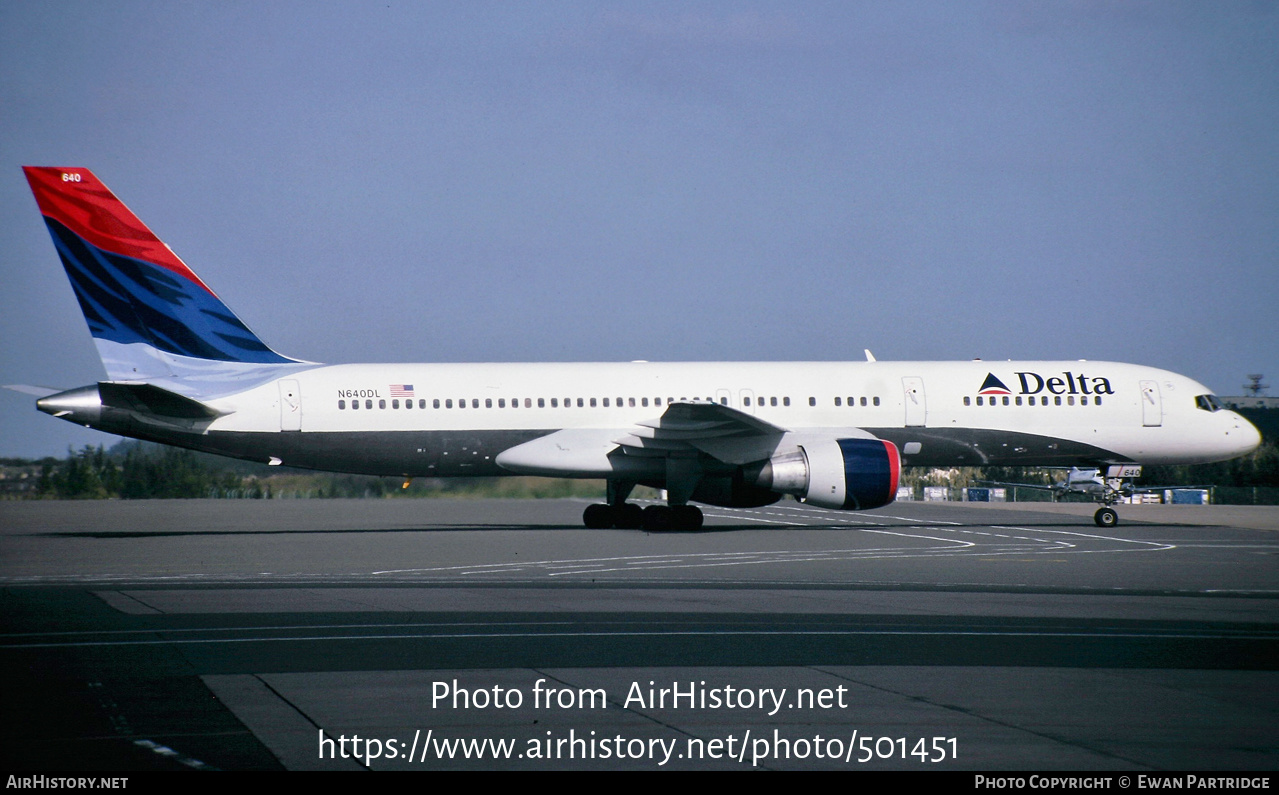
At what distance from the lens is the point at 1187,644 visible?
11547mm

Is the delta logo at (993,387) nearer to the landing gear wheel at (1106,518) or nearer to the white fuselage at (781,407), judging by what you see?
the white fuselage at (781,407)

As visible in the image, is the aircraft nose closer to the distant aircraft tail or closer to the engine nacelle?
the engine nacelle

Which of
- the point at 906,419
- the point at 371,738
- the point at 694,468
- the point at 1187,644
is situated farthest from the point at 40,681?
the point at 906,419

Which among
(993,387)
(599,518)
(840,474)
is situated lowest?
(599,518)

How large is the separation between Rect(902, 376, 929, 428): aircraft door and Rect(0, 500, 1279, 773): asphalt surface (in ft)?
27.9

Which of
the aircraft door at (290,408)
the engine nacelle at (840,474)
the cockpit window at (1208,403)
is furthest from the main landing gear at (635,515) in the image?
the cockpit window at (1208,403)

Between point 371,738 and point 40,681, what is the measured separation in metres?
3.45

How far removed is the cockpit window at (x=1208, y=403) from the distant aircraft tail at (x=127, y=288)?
24.0 m

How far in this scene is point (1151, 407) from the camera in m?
32.3

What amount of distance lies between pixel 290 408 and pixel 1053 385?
18.5 m

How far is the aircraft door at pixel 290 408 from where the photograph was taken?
28.9 metres

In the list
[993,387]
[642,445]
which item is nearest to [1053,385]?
[993,387]

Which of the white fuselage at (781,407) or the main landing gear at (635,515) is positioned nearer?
the white fuselage at (781,407)

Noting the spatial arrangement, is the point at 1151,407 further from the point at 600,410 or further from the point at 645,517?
the point at 600,410
